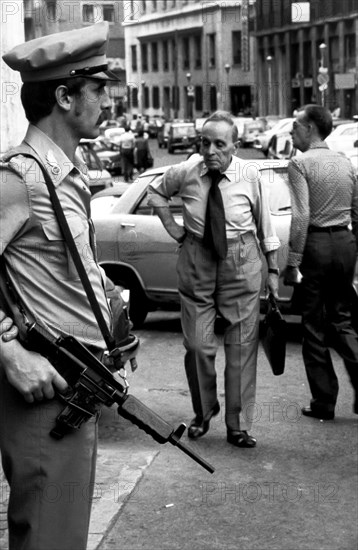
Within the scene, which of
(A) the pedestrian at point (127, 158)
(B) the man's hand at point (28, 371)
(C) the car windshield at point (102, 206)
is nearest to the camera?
(B) the man's hand at point (28, 371)

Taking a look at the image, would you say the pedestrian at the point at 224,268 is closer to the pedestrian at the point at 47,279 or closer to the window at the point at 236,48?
the pedestrian at the point at 47,279

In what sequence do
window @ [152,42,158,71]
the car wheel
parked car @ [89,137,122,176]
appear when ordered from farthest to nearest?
window @ [152,42,158,71], parked car @ [89,137,122,176], the car wheel

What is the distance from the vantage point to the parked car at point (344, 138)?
103 feet

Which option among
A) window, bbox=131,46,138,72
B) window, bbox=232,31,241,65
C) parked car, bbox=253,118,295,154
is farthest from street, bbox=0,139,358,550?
window, bbox=131,46,138,72

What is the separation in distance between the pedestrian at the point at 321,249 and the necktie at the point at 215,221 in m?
0.60

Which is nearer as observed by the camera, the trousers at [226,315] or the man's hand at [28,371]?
the man's hand at [28,371]

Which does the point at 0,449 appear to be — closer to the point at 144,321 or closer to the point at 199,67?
the point at 144,321

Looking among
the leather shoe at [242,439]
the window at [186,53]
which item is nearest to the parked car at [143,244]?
the leather shoe at [242,439]

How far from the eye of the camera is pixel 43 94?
3578 millimetres

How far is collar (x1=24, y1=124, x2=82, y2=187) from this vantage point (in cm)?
354

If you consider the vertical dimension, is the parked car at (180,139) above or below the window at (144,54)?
below

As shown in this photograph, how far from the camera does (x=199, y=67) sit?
8819 cm

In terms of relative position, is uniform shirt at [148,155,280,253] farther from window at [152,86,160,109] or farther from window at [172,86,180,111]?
window at [152,86,160,109]

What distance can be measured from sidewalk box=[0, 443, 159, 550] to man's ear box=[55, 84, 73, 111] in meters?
2.24
